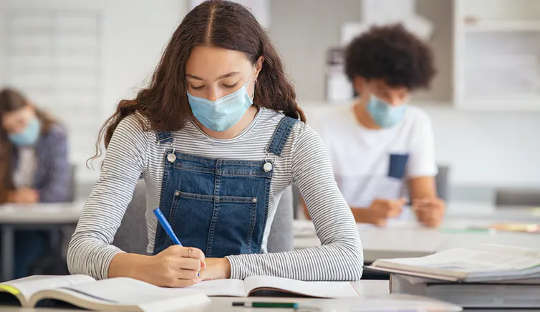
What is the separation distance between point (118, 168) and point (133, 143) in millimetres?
71

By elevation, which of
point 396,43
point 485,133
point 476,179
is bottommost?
point 476,179

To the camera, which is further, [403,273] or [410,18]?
[410,18]

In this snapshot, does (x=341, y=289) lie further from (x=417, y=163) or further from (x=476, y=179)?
(x=476, y=179)

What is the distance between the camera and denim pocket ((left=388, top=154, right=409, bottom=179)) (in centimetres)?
270

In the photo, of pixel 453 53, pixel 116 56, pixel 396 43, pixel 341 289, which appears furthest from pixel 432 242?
pixel 116 56

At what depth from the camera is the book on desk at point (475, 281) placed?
3.57 feet

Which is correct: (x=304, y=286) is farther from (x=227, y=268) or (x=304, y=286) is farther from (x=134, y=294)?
(x=134, y=294)

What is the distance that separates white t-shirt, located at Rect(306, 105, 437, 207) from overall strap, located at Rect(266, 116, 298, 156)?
114cm

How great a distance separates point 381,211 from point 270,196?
84cm

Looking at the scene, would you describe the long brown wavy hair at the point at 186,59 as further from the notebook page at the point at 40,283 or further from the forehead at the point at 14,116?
the forehead at the point at 14,116

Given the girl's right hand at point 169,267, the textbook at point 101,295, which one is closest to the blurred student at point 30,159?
the girl's right hand at point 169,267

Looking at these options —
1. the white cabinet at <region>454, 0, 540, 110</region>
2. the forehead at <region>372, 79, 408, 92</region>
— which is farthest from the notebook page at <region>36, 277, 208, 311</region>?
the white cabinet at <region>454, 0, 540, 110</region>

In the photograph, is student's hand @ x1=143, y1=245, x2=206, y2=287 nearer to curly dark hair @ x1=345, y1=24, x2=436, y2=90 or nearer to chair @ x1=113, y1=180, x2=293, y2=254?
chair @ x1=113, y1=180, x2=293, y2=254

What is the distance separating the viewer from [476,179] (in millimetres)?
4516
